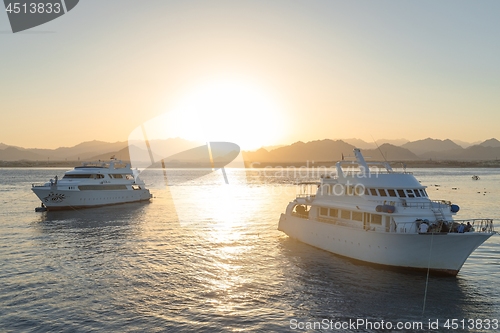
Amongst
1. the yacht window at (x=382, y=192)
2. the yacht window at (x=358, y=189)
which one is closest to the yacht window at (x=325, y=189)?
the yacht window at (x=358, y=189)

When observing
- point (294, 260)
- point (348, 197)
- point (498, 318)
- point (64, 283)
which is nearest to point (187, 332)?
point (64, 283)

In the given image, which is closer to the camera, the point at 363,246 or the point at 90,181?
the point at 363,246

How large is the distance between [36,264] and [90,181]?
3170cm

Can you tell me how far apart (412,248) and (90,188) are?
47.1 meters

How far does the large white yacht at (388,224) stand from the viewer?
2155 centimetres

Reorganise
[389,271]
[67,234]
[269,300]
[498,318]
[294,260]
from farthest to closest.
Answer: [67,234] < [294,260] < [389,271] < [269,300] < [498,318]

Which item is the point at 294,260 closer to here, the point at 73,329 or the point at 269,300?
the point at 269,300

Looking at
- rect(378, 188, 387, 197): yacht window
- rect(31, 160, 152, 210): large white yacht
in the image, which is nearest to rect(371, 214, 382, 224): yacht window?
rect(378, 188, 387, 197): yacht window

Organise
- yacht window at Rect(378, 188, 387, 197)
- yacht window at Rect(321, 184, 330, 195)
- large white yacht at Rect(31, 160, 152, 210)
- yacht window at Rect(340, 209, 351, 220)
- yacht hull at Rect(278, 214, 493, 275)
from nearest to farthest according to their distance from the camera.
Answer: yacht hull at Rect(278, 214, 493, 275) → yacht window at Rect(378, 188, 387, 197) → yacht window at Rect(340, 209, 351, 220) → yacht window at Rect(321, 184, 330, 195) → large white yacht at Rect(31, 160, 152, 210)

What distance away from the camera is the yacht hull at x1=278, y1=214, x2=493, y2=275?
21.3m

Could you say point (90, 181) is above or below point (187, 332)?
above

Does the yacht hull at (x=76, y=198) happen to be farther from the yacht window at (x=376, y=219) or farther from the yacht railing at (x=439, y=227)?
the yacht railing at (x=439, y=227)

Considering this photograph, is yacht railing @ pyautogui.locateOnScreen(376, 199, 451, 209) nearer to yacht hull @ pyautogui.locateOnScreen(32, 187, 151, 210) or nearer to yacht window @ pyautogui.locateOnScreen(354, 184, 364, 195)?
yacht window @ pyautogui.locateOnScreen(354, 184, 364, 195)

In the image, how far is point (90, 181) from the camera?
5453 centimetres
